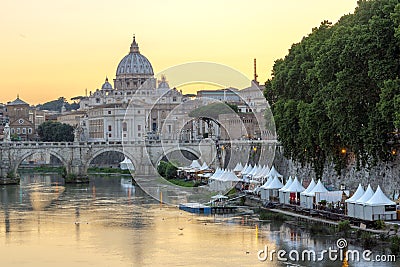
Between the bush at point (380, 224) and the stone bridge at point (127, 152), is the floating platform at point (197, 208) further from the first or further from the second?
the stone bridge at point (127, 152)

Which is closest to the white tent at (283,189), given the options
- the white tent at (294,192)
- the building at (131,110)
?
the white tent at (294,192)

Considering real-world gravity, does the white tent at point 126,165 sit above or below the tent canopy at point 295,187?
above

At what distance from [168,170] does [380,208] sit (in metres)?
37.2

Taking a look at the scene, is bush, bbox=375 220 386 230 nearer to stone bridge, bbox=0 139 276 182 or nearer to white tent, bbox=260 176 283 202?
white tent, bbox=260 176 283 202

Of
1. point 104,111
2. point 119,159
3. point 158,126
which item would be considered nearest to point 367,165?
point 119,159

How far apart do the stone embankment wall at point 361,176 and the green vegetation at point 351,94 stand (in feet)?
1.36

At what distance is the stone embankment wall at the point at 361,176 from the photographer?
3614cm

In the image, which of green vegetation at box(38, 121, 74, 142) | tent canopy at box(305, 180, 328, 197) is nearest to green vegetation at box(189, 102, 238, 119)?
green vegetation at box(38, 121, 74, 142)

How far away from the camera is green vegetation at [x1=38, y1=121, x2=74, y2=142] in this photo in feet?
360

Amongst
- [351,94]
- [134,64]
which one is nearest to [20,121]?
[134,64]

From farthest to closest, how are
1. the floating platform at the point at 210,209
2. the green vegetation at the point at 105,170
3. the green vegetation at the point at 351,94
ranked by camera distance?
the green vegetation at the point at 105,170
the floating platform at the point at 210,209
the green vegetation at the point at 351,94

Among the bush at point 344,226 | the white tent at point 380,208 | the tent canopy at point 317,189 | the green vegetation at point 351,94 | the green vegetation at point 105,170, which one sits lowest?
the bush at point 344,226

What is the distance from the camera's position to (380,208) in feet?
109

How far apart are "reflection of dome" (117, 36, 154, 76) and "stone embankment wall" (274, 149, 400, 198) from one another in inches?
4339
